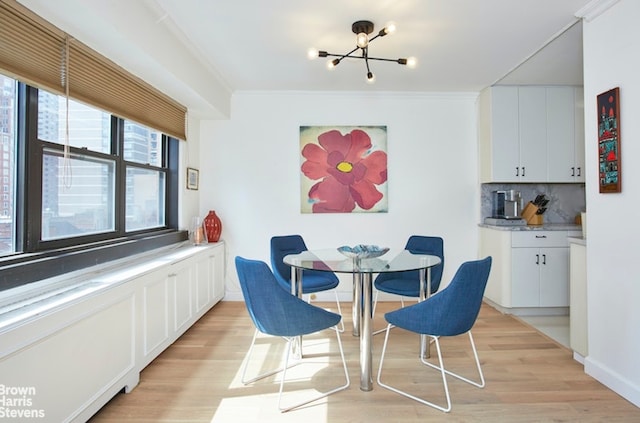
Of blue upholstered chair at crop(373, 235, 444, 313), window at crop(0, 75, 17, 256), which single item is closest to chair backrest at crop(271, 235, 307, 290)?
blue upholstered chair at crop(373, 235, 444, 313)

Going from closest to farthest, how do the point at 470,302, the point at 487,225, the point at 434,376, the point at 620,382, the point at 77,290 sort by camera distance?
the point at 77,290
the point at 470,302
the point at 620,382
the point at 434,376
the point at 487,225

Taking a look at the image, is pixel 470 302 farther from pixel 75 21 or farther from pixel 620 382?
pixel 75 21

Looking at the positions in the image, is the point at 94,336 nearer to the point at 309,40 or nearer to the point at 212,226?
the point at 212,226

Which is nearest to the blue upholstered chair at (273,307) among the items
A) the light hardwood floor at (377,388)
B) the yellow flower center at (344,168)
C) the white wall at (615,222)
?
the light hardwood floor at (377,388)

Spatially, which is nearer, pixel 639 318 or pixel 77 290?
pixel 77 290

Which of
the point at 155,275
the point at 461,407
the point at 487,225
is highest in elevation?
the point at 487,225

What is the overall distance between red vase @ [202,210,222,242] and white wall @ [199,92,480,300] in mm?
212

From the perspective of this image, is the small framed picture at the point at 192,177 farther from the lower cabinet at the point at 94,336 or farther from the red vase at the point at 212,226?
the lower cabinet at the point at 94,336

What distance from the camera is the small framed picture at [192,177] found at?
3.83 m

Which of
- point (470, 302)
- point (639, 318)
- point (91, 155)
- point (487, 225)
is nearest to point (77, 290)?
point (91, 155)

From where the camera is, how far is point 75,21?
1870 mm

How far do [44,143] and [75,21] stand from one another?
720mm

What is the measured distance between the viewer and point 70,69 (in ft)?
6.64

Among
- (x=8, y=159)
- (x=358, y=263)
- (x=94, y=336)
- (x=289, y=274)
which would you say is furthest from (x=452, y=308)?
(x=8, y=159)
